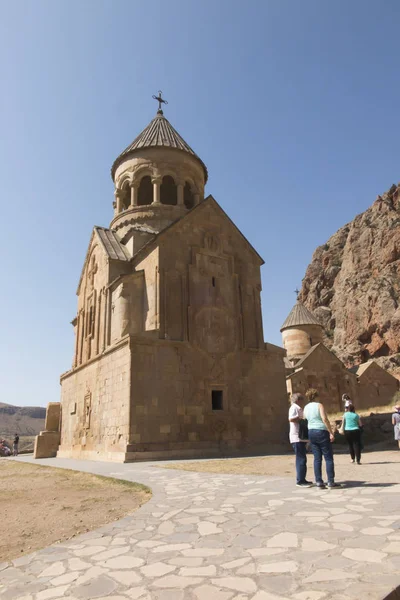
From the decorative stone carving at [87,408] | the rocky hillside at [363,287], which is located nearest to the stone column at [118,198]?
the decorative stone carving at [87,408]

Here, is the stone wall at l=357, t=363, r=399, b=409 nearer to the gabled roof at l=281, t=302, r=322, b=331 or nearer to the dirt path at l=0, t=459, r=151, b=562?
Answer: the gabled roof at l=281, t=302, r=322, b=331

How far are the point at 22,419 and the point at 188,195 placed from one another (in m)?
79.3

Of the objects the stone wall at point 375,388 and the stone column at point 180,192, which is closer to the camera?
the stone column at point 180,192

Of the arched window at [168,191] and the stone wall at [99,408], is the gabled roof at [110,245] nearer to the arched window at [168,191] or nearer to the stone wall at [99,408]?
the arched window at [168,191]

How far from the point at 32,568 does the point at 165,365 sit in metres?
9.76

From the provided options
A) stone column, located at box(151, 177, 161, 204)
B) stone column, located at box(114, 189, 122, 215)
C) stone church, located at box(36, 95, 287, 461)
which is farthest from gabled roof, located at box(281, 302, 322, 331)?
stone column, located at box(114, 189, 122, 215)

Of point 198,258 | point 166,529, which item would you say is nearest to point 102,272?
point 198,258

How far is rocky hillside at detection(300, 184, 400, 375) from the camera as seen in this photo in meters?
42.9

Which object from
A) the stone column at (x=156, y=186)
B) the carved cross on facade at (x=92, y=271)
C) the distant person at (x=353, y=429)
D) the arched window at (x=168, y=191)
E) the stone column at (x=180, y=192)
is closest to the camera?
the distant person at (x=353, y=429)

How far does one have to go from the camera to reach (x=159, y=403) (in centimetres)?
1226

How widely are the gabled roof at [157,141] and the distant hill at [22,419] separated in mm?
69288

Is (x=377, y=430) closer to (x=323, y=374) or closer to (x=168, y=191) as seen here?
(x=323, y=374)

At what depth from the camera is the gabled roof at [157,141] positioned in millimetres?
18750

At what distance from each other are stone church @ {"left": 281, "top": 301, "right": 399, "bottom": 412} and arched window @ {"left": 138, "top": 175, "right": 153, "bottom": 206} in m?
13.4
